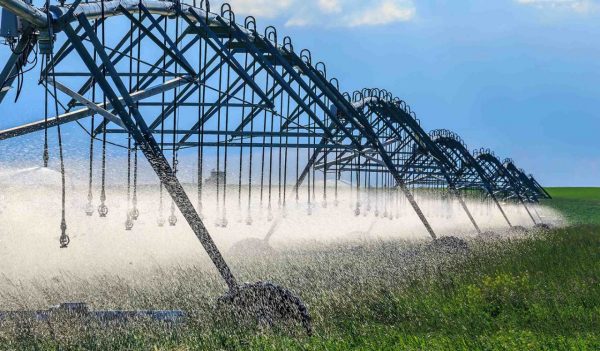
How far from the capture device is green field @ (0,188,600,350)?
1098cm

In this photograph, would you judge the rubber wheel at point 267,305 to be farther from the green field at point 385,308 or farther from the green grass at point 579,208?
the green grass at point 579,208

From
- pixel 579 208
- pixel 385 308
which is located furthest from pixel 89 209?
pixel 579 208

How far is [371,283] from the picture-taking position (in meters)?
15.8

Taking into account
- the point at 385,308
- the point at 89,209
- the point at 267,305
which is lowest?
the point at 385,308

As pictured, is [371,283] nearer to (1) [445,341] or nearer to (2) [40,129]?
(1) [445,341]

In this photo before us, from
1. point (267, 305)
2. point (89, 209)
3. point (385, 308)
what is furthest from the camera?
point (89, 209)

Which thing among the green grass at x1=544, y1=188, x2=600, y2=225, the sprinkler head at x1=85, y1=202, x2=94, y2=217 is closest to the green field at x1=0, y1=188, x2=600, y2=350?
the sprinkler head at x1=85, y1=202, x2=94, y2=217

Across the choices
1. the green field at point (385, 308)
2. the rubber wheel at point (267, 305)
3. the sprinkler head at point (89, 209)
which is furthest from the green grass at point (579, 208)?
the rubber wheel at point (267, 305)

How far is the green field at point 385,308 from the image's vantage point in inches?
432

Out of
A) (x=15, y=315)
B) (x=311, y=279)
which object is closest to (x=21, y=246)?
(x=311, y=279)

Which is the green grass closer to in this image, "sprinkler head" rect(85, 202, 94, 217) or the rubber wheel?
"sprinkler head" rect(85, 202, 94, 217)

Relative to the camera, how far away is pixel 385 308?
1402cm

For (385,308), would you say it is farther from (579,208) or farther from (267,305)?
(579,208)

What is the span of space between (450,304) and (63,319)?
5458 mm
